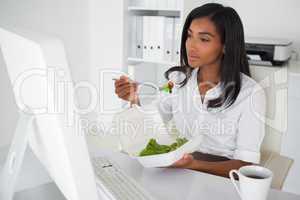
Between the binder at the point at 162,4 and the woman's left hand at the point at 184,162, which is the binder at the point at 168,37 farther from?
the woman's left hand at the point at 184,162

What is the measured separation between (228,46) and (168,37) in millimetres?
1056

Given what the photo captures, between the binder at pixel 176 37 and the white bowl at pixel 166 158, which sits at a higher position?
the binder at pixel 176 37

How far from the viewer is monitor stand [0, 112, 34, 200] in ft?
1.98

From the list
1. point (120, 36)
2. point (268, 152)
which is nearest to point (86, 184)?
point (268, 152)

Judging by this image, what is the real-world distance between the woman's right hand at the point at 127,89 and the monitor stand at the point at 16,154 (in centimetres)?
75

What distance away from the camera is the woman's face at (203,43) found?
131 cm

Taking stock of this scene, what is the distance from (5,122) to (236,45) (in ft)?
5.33

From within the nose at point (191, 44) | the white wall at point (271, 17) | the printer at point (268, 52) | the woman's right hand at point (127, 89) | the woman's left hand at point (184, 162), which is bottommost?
the woman's left hand at point (184, 162)

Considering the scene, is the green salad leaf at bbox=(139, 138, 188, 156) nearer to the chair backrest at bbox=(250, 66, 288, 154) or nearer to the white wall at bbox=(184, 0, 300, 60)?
the chair backrest at bbox=(250, 66, 288, 154)

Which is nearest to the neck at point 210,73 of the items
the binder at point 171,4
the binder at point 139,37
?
the binder at point 171,4

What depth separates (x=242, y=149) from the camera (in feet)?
4.17

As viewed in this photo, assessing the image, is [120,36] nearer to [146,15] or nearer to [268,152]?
[146,15]

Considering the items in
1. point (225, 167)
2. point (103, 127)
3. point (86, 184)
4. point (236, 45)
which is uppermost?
point (236, 45)

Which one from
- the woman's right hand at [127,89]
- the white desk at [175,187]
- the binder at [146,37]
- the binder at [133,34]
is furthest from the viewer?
the binder at [133,34]
